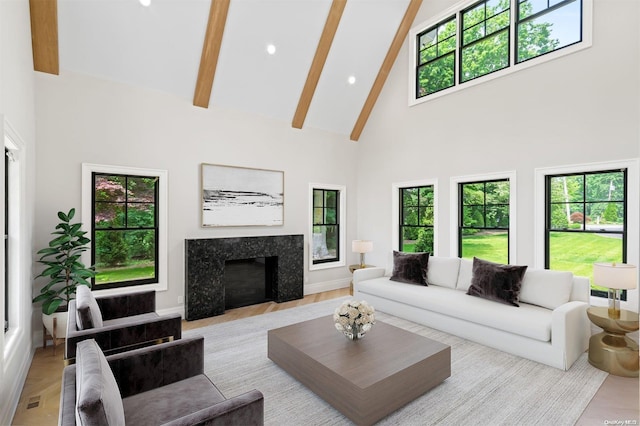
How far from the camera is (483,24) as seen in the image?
5.18m

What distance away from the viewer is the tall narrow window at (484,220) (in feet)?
15.9

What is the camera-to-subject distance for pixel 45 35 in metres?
3.74

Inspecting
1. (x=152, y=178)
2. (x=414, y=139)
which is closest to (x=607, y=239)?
(x=414, y=139)

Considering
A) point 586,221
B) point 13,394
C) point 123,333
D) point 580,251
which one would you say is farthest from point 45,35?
point 580,251

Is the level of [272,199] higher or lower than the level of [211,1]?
lower

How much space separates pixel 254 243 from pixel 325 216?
1816mm

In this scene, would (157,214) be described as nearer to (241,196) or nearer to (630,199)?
(241,196)

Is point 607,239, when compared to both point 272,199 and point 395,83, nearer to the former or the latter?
point 395,83

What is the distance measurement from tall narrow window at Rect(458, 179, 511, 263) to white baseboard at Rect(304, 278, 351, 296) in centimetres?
248

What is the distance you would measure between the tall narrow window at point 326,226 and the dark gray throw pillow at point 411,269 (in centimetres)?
183

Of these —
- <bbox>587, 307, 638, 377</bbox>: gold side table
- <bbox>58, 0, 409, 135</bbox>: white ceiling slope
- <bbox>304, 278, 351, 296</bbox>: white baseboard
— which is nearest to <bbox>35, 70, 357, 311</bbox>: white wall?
<bbox>304, 278, 351, 296</bbox>: white baseboard

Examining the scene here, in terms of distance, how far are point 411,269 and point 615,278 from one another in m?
2.35

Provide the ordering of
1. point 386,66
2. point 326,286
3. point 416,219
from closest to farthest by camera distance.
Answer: point 416,219, point 386,66, point 326,286

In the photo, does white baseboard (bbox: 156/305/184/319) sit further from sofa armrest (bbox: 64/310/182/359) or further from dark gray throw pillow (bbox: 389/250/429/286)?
dark gray throw pillow (bbox: 389/250/429/286)
